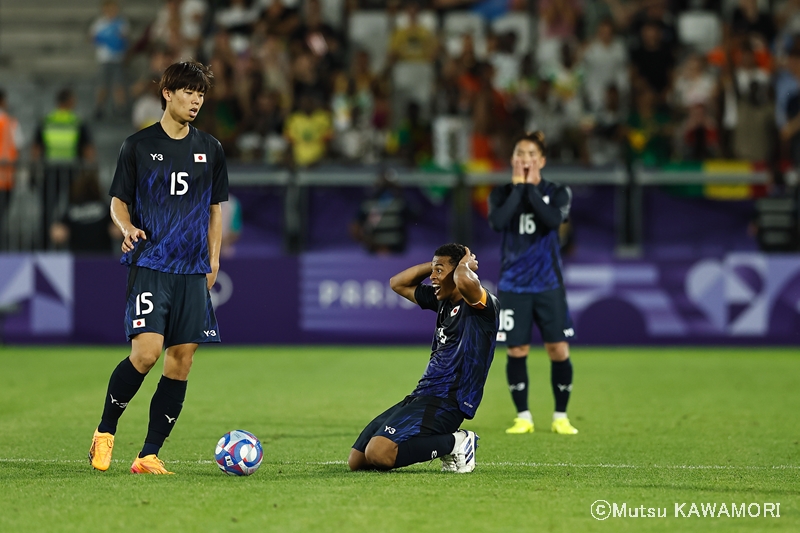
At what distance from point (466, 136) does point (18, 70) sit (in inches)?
357

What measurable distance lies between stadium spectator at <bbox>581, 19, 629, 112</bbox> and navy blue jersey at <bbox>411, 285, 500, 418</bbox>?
514 inches

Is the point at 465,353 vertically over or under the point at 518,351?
over

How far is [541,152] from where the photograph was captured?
9.61 meters

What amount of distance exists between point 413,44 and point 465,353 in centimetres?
1414

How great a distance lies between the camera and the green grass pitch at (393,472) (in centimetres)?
584

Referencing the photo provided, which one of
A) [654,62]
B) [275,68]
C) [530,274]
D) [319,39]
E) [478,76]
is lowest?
[530,274]

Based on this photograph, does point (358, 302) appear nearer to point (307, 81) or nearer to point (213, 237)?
point (307, 81)

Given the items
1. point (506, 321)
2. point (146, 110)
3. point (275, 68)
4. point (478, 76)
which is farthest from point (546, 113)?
point (506, 321)

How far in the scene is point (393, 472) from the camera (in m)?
7.20

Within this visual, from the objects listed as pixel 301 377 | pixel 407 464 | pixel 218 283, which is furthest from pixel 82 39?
pixel 407 464

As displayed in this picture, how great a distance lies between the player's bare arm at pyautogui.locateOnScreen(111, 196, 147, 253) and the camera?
6883 mm

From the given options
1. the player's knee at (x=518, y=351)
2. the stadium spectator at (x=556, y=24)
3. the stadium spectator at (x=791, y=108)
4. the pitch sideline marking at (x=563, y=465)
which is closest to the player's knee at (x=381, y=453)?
the pitch sideline marking at (x=563, y=465)

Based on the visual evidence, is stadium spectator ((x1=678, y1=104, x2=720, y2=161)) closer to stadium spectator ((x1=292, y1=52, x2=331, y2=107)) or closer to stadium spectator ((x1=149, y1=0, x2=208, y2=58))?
stadium spectator ((x1=292, y1=52, x2=331, y2=107))

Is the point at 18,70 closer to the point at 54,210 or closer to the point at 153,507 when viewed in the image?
the point at 54,210
